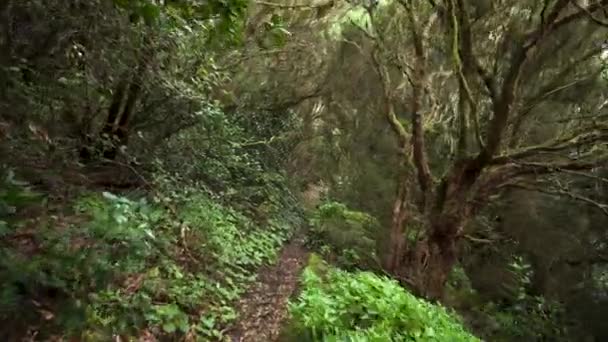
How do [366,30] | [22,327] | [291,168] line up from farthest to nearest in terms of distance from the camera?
[291,168]
[366,30]
[22,327]

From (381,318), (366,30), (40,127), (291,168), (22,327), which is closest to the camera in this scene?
(22,327)

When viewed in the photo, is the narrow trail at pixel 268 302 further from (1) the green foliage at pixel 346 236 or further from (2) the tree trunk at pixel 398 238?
(1) the green foliage at pixel 346 236

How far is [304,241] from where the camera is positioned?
1391 centimetres

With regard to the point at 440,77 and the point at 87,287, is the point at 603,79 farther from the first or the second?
the point at 87,287

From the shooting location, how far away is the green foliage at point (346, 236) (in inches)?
523

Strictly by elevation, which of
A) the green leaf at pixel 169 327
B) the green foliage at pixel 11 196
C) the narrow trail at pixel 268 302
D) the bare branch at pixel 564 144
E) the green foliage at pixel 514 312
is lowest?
the green leaf at pixel 169 327

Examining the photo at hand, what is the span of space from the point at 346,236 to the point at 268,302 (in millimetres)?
6053

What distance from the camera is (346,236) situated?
14227mm

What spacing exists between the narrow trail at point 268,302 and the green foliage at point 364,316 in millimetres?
501

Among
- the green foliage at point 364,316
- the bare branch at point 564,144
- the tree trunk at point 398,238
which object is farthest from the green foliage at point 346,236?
the green foliage at point 364,316

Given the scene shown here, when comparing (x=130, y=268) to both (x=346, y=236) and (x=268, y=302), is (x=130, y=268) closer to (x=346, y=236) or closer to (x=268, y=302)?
(x=268, y=302)

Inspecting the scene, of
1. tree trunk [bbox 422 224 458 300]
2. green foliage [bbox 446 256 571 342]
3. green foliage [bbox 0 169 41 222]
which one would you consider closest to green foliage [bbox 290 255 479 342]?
tree trunk [bbox 422 224 458 300]

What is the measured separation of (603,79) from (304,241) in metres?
6.88

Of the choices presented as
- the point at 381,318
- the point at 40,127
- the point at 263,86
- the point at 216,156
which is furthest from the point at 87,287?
the point at 263,86
